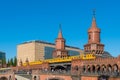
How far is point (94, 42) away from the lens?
137375 mm

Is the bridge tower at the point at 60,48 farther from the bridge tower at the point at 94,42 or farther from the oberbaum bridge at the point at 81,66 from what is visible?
the bridge tower at the point at 94,42

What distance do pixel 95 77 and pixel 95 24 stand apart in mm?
47236

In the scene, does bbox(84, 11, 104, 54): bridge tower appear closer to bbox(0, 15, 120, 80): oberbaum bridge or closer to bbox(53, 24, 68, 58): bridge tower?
bbox(0, 15, 120, 80): oberbaum bridge

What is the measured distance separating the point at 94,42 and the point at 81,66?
67.4ft

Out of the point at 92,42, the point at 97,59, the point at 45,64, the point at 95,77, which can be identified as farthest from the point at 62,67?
the point at 95,77

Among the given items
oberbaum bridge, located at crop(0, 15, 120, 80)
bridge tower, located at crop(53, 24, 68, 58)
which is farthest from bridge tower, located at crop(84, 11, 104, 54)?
bridge tower, located at crop(53, 24, 68, 58)

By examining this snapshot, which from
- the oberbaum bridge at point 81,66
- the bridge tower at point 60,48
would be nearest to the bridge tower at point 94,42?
the oberbaum bridge at point 81,66

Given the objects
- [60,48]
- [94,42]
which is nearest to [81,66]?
[94,42]

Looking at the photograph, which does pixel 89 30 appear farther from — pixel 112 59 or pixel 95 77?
pixel 95 77

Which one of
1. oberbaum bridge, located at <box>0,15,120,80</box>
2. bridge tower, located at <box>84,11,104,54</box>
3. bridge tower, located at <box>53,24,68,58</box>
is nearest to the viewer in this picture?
oberbaum bridge, located at <box>0,15,120,80</box>

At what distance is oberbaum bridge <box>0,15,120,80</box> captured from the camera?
10096cm

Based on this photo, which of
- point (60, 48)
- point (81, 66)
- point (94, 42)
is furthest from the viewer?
point (60, 48)

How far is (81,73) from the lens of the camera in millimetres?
103812

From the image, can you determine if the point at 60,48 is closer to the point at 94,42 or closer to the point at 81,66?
the point at 94,42
